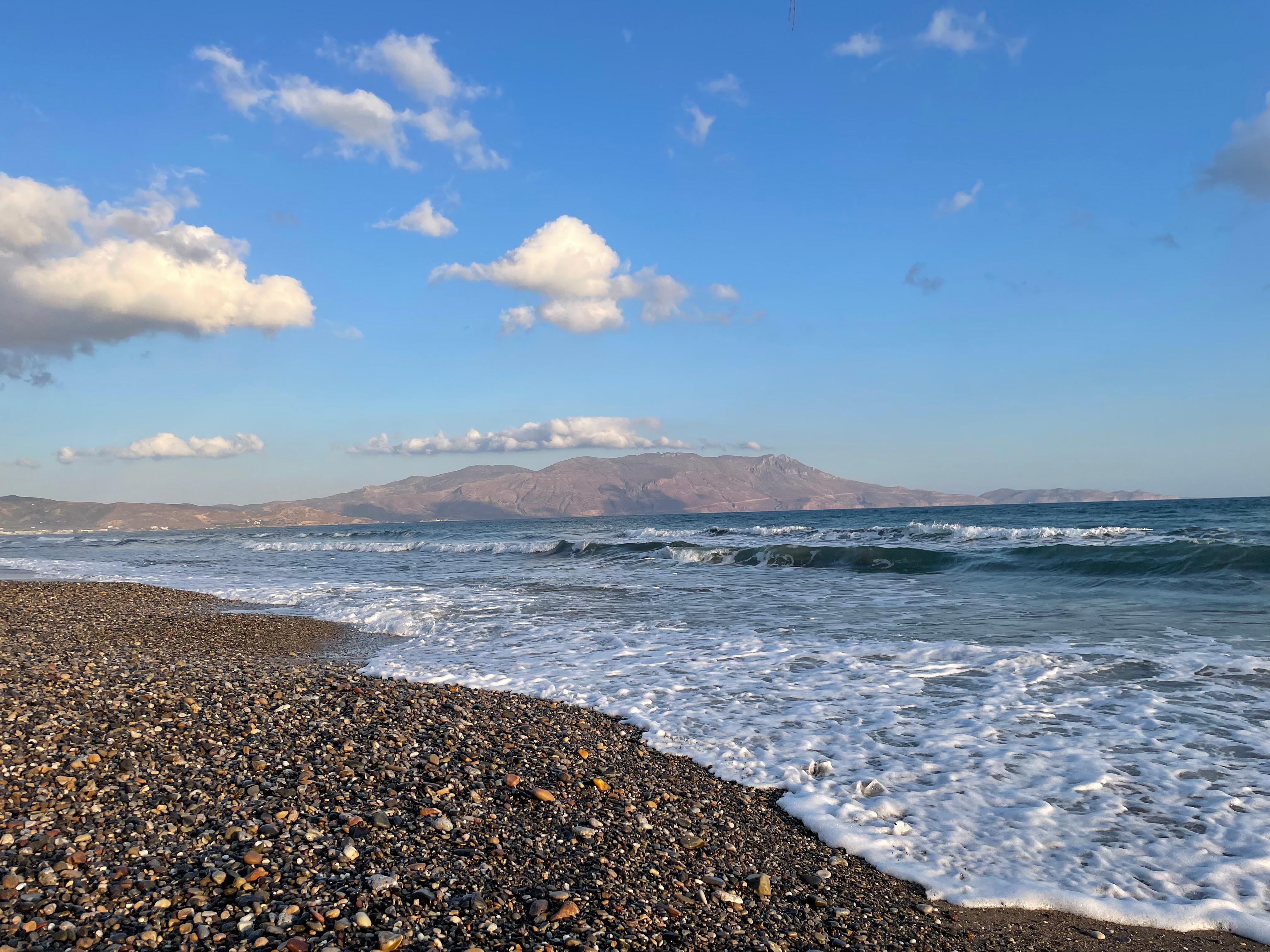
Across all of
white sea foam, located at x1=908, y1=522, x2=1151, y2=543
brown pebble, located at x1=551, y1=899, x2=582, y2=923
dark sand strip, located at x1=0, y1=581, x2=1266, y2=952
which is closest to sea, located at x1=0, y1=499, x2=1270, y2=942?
dark sand strip, located at x1=0, y1=581, x2=1266, y2=952

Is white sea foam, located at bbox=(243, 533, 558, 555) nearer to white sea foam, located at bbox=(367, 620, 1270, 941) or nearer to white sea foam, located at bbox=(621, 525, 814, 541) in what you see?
white sea foam, located at bbox=(621, 525, 814, 541)

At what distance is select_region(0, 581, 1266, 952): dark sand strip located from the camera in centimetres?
303

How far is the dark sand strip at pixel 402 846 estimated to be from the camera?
9.94ft

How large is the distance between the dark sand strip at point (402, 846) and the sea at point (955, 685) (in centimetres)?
43

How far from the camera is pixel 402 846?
12.3ft

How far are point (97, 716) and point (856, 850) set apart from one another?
19.7 ft

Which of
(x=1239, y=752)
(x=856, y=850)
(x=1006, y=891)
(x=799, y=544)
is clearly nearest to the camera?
(x=1006, y=891)

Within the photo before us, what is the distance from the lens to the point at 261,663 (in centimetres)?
909

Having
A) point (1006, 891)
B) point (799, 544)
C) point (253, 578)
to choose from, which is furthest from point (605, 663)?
point (799, 544)

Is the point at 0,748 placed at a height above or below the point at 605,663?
above

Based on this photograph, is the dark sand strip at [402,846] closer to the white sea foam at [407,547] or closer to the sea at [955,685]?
the sea at [955,685]

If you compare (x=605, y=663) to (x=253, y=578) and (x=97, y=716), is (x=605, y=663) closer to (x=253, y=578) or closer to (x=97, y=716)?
(x=97, y=716)

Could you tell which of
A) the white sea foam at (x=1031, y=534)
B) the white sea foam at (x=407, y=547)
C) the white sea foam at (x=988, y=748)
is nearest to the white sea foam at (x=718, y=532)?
the white sea foam at (x=407, y=547)

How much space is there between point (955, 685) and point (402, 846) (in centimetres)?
645
